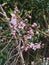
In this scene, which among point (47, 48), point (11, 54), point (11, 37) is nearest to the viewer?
point (11, 37)

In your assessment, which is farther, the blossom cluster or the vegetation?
the vegetation

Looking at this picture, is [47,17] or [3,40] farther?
[47,17]

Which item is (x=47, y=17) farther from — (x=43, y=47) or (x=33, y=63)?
(x=33, y=63)

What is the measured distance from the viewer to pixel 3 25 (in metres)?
2.89

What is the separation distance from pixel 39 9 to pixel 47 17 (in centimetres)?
18

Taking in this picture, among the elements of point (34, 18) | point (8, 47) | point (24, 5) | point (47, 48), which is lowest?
point (47, 48)

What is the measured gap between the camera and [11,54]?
9.39 ft

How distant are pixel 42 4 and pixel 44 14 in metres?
0.20

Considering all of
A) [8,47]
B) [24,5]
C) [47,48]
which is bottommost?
[47,48]

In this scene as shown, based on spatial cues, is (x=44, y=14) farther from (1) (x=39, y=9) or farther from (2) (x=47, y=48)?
(2) (x=47, y=48)

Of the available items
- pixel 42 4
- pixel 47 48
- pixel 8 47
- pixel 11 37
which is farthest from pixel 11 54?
pixel 42 4

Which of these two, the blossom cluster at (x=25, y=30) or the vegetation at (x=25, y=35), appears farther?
the vegetation at (x=25, y=35)

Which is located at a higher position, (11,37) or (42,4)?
(42,4)

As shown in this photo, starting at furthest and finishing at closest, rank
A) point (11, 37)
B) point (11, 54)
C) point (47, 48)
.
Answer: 1. point (47, 48)
2. point (11, 54)
3. point (11, 37)
